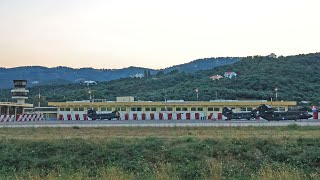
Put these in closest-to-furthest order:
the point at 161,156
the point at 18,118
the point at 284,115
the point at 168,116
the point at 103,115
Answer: the point at 161,156 < the point at 284,115 < the point at 103,115 < the point at 18,118 < the point at 168,116

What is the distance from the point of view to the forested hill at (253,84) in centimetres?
10769

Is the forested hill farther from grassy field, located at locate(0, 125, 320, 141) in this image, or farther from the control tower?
grassy field, located at locate(0, 125, 320, 141)

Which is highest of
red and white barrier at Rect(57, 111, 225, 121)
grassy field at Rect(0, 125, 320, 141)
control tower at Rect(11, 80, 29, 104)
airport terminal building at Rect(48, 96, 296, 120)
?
control tower at Rect(11, 80, 29, 104)

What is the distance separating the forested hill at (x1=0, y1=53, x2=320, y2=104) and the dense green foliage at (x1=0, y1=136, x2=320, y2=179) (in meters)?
79.5

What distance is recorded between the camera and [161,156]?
23.0 meters

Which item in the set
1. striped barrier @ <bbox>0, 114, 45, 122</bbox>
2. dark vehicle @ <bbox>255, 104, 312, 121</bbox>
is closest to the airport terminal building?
striped barrier @ <bbox>0, 114, 45, 122</bbox>

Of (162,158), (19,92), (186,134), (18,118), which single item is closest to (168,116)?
(18,118)

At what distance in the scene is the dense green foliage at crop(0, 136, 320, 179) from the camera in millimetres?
20484

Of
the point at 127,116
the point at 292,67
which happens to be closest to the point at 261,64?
the point at 292,67

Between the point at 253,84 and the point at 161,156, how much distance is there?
97.2 m

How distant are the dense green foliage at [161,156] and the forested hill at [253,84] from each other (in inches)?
3132

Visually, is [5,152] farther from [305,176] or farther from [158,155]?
[305,176]

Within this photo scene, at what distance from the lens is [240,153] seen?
2277 centimetres

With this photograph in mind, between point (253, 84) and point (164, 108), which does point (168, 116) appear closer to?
point (164, 108)
